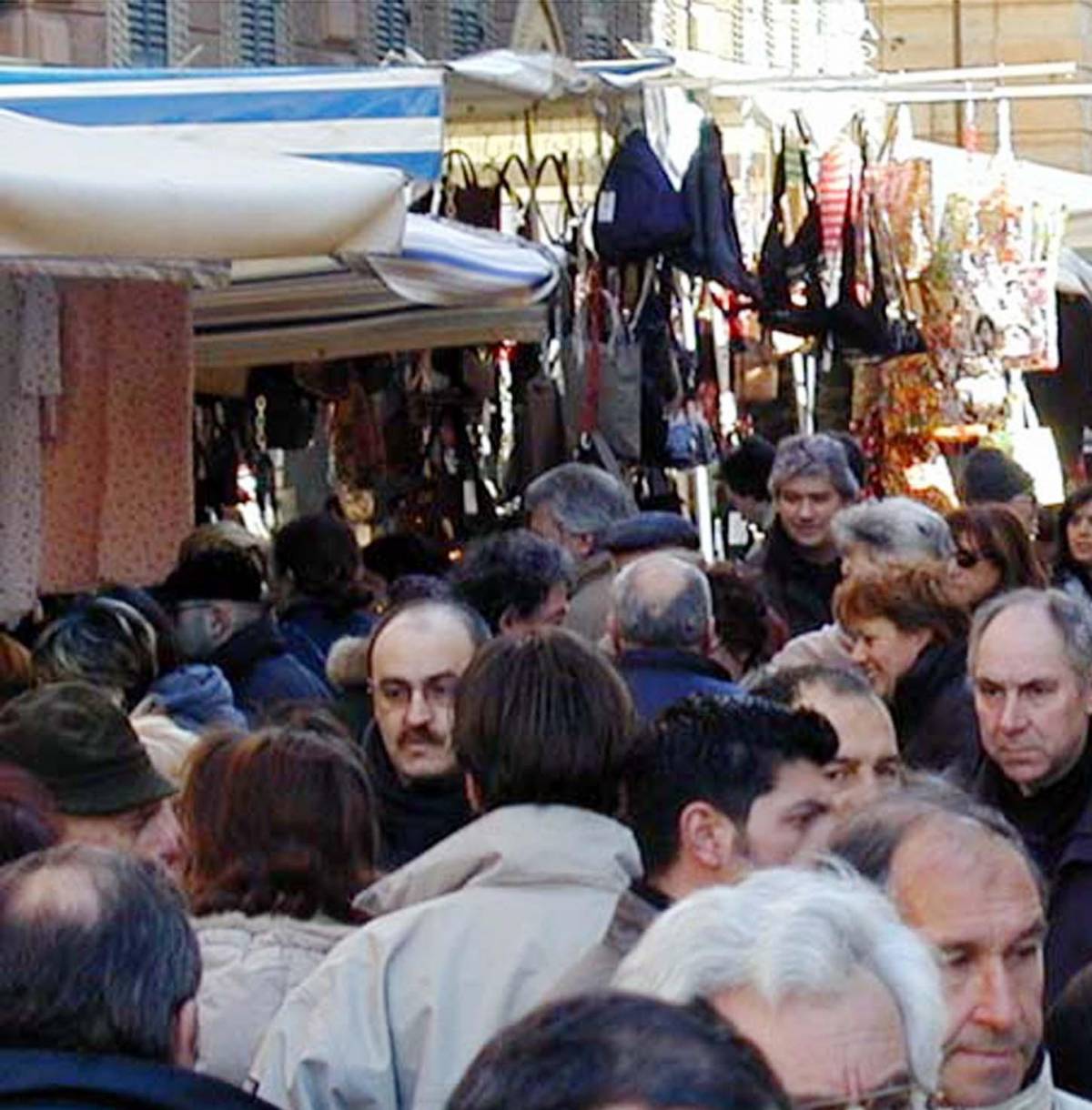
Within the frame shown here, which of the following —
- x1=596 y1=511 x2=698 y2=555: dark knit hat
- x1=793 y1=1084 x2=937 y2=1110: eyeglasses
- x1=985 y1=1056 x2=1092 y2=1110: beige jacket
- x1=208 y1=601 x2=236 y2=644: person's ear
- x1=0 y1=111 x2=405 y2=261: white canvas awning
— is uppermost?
x1=0 y1=111 x2=405 y2=261: white canvas awning

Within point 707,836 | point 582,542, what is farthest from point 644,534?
point 707,836

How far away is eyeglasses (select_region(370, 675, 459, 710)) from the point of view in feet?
24.9

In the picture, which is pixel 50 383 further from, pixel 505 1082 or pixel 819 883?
pixel 505 1082

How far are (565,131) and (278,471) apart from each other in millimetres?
2458

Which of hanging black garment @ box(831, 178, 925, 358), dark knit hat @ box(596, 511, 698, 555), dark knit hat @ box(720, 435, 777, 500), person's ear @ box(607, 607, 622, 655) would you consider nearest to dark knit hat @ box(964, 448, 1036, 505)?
hanging black garment @ box(831, 178, 925, 358)

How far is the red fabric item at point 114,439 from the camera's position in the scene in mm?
10445

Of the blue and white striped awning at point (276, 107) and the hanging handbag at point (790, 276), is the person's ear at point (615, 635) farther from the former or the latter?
the hanging handbag at point (790, 276)

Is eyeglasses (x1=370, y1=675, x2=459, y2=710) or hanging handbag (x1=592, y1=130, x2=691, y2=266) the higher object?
hanging handbag (x1=592, y1=130, x2=691, y2=266)

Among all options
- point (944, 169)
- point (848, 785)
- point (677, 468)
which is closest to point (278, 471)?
point (677, 468)

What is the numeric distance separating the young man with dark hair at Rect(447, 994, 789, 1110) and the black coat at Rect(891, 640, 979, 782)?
5291 millimetres

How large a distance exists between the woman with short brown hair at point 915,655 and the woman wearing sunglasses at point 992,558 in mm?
842

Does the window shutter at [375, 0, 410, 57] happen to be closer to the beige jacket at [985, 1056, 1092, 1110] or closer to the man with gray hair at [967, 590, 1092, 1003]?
the man with gray hair at [967, 590, 1092, 1003]

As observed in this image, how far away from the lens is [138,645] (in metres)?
8.73

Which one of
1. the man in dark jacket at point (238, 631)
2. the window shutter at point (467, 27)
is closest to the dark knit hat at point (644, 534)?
the man in dark jacket at point (238, 631)
